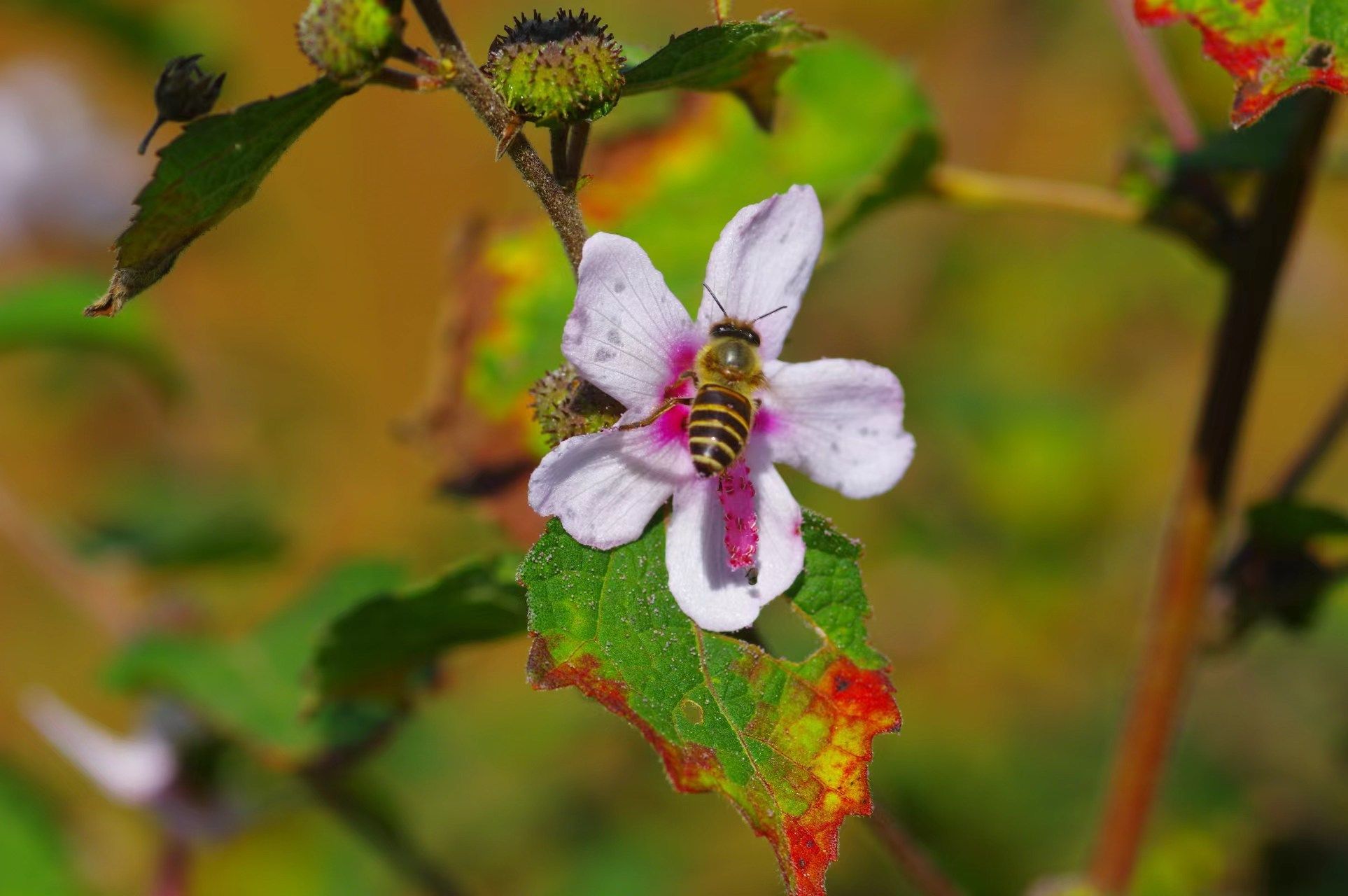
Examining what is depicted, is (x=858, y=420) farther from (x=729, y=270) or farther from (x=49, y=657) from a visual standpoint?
(x=49, y=657)

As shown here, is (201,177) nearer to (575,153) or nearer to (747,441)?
(575,153)

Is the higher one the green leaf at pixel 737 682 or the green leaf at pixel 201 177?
the green leaf at pixel 201 177

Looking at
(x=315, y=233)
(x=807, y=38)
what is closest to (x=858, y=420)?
(x=807, y=38)

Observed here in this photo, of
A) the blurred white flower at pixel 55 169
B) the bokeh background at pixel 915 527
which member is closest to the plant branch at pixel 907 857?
the bokeh background at pixel 915 527

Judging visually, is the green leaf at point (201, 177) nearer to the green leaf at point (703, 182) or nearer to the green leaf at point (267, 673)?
the green leaf at point (703, 182)

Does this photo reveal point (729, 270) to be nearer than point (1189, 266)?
Yes

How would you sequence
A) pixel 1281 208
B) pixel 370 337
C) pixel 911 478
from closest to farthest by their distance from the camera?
pixel 1281 208 < pixel 911 478 < pixel 370 337

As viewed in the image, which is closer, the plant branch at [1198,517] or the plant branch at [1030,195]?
the plant branch at [1198,517]
